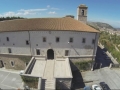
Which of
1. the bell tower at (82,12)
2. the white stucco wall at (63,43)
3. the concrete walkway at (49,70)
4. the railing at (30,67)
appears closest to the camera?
the concrete walkway at (49,70)

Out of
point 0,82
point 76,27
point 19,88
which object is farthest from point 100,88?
point 0,82

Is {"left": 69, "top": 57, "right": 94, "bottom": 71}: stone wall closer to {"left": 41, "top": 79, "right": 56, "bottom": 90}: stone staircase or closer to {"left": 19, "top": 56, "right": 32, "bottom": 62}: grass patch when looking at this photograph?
{"left": 41, "top": 79, "right": 56, "bottom": 90}: stone staircase

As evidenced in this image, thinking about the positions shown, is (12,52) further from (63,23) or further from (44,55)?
(63,23)

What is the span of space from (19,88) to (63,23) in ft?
60.4

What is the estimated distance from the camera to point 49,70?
24.6 metres

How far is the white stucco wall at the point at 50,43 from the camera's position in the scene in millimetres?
26875

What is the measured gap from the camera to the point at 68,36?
88.3 feet

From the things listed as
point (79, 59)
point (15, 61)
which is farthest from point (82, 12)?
point (15, 61)

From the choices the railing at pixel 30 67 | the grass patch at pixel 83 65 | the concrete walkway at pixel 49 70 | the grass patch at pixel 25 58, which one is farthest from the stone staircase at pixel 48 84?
the grass patch at pixel 83 65

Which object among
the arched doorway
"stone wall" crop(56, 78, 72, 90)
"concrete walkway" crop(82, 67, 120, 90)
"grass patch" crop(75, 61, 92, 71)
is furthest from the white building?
"concrete walkway" crop(82, 67, 120, 90)

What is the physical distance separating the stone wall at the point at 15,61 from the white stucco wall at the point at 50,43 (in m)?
1.42

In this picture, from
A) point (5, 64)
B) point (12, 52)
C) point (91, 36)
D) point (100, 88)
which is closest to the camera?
point (100, 88)

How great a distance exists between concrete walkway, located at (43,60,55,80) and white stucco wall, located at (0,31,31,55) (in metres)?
5.86

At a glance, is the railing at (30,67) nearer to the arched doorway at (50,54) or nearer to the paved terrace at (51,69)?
the paved terrace at (51,69)
